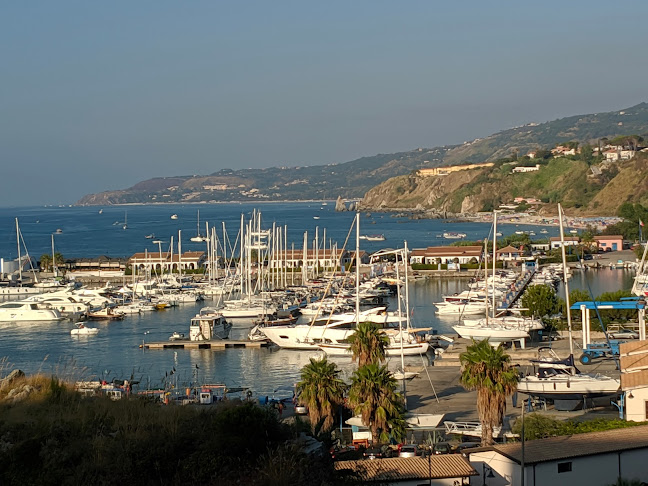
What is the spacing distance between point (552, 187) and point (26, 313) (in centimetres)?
11867

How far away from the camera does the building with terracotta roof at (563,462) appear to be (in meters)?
12.9

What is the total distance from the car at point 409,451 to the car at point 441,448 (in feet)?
0.94

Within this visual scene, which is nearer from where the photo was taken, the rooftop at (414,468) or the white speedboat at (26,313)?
the rooftop at (414,468)

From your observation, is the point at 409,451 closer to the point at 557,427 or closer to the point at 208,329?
the point at 557,427

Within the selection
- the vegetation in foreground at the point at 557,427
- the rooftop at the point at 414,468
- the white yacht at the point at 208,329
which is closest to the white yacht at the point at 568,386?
the vegetation in foreground at the point at 557,427

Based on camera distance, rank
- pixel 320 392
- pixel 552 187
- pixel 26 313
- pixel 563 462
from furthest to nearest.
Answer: pixel 552 187 → pixel 26 313 → pixel 320 392 → pixel 563 462

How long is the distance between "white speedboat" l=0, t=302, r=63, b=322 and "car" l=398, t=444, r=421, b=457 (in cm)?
3410

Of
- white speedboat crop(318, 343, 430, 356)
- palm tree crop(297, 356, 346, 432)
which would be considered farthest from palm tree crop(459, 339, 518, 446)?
white speedboat crop(318, 343, 430, 356)

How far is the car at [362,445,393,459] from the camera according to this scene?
14.0m

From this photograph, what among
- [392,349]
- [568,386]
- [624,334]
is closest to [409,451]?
[568,386]

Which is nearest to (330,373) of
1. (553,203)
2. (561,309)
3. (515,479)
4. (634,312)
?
(515,479)

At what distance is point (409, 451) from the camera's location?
15094 mm

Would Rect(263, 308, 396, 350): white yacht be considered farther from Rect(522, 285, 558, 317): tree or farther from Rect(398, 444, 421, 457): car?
Rect(398, 444, 421, 457): car

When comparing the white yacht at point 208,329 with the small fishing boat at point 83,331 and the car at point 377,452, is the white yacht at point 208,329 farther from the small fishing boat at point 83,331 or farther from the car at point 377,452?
the car at point 377,452
